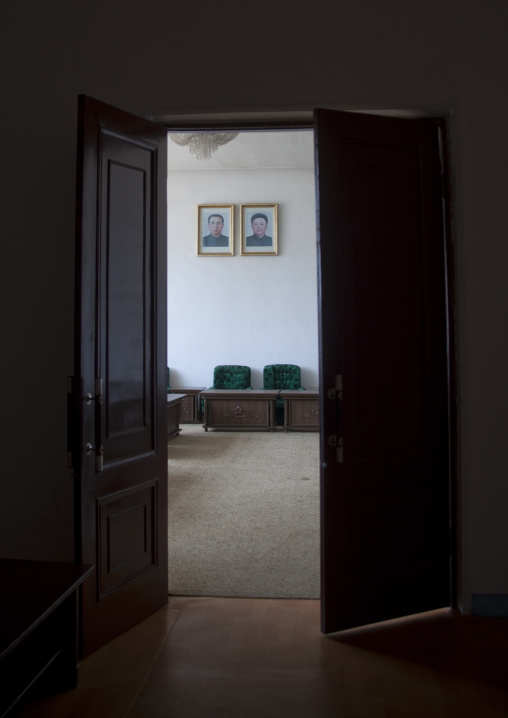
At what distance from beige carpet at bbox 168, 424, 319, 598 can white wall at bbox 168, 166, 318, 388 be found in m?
2.12

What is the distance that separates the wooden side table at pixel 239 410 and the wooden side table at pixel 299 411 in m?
0.20

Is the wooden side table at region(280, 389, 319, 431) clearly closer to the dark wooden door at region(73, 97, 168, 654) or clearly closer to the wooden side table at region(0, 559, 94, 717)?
the dark wooden door at region(73, 97, 168, 654)

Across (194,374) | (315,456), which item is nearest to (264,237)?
(194,374)

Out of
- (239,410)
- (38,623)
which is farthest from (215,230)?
(38,623)

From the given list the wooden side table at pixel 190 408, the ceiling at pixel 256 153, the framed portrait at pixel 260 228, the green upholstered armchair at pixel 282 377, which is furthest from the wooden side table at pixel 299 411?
the ceiling at pixel 256 153

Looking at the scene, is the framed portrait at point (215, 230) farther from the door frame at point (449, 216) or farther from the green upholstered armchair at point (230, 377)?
the door frame at point (449, 216)

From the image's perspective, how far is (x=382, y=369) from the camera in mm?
3127

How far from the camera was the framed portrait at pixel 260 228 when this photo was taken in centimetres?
1024

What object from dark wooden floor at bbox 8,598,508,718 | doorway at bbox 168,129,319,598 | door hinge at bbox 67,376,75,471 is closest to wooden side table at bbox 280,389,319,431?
doorway at bbox 168,129,319,598

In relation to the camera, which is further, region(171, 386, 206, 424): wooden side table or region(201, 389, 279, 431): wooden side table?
region(171, 386, 206, 424): wooden side table

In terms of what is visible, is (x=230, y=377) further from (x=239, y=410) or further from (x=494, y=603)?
(x=494, y=603)

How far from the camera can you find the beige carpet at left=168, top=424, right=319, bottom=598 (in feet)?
12.3

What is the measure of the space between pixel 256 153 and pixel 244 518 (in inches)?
244

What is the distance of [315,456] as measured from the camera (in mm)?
7617
